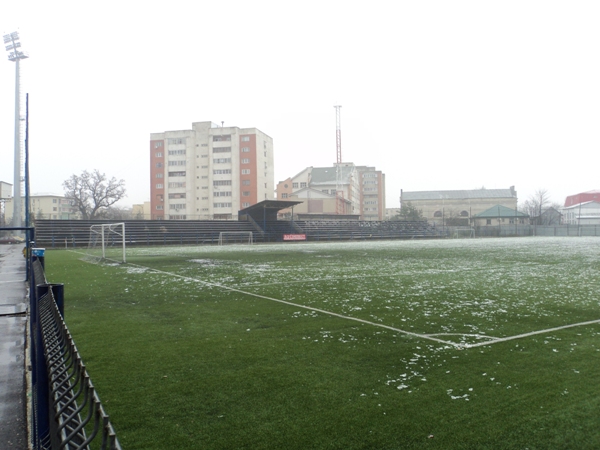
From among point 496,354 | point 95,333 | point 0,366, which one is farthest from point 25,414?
point 496,354

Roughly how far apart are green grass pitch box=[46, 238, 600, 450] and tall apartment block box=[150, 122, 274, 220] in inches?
3641

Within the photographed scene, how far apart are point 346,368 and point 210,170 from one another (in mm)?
101410

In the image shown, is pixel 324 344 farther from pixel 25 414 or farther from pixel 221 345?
pixel 25 414

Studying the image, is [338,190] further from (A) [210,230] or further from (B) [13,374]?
(B) [13,374]

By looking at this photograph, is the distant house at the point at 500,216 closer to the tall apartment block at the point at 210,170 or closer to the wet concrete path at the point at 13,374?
the tall apartment block at the point at 210,170

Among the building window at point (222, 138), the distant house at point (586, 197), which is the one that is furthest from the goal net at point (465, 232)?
the distant house at point (586, 197)

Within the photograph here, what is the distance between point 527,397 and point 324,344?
2819mm

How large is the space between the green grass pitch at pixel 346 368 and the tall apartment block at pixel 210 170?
92471 mm

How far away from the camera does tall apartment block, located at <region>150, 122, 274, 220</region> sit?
103 meters

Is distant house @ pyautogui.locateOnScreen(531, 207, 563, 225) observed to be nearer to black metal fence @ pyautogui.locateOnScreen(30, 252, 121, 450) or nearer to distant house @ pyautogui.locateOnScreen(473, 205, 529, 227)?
distant house @ pyautogui.locateOnScreen(473, 205, 529, 227)

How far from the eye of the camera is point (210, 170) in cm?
10406

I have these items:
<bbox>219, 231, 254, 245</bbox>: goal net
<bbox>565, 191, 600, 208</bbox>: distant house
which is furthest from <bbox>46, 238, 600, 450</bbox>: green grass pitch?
<bbox>565, 191, 600, 208</bbox>: distant house

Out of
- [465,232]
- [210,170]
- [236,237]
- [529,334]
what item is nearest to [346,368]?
[529,334]

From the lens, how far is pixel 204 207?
345 feet
